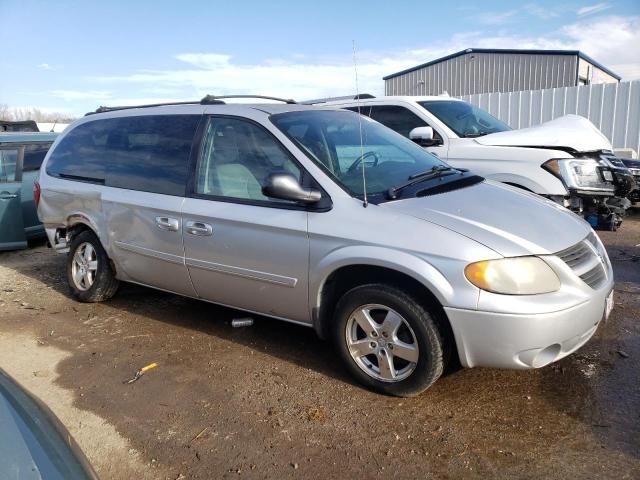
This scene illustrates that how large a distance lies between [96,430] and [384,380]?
1.72 m

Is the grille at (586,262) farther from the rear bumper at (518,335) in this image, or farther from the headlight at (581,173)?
the headlight at (581,173)

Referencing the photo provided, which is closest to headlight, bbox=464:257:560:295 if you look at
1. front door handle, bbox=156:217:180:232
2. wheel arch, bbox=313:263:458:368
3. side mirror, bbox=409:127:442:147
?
wheel arch, bbox=313:263:458:368

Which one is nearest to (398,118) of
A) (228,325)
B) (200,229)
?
(228,325)

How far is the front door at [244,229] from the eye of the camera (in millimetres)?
3602

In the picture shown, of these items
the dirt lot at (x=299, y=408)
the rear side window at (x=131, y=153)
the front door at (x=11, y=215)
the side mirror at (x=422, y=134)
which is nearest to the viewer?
the dirt lot at (x=299, y=408)

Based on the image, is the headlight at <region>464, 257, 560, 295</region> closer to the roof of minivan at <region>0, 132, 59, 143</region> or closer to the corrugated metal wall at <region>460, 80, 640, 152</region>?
the roof of minivan at <region>0, 132, 59, 143</region>

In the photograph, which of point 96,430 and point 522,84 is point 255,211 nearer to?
point 96,430

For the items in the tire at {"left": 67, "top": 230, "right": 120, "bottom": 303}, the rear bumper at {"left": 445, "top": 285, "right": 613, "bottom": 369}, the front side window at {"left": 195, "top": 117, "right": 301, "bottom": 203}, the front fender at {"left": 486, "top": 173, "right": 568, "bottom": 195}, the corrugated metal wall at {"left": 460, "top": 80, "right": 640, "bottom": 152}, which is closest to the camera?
the rear bumper at {"left": 445, "top": 285, "right": 613, "bottom": 369}

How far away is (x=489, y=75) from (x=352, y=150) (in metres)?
20.9

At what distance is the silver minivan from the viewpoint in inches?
116

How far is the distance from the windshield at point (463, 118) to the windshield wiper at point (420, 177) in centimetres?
261

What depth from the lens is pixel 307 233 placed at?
3.47m

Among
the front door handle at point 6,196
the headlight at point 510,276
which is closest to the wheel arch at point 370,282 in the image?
the headlight at point 510,276

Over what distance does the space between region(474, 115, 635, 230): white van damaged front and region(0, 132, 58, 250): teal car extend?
586 cm
